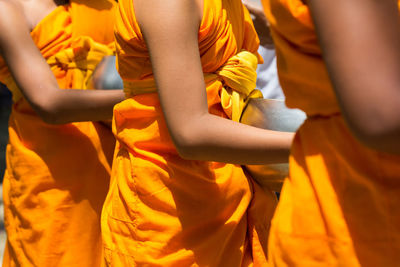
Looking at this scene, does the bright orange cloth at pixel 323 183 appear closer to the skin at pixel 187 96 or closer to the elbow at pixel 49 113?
the skin at pixel 187 96

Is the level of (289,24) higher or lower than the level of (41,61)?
higher

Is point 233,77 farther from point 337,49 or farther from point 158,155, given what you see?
point 337,49

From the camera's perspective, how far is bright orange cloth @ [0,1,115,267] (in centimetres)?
183

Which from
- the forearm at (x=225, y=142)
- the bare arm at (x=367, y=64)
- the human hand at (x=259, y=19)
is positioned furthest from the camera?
the human hand at (x=259, y=19)

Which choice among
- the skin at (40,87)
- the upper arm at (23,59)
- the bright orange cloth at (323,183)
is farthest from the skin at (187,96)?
the upper arm at (23,59)

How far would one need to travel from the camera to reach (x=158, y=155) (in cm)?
125

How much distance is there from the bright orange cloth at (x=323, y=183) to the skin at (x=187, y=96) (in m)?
0.25

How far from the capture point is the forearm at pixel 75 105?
1622 millimetres

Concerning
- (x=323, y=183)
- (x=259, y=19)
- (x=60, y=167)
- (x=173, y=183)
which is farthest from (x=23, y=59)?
(x=259, y=19)

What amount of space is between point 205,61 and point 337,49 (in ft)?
1.77

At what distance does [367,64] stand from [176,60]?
480 mm

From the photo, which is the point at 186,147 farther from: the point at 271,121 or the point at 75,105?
the point at 75,105

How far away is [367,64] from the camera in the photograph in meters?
0.67

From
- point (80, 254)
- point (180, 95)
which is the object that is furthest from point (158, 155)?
point (80, 254)
